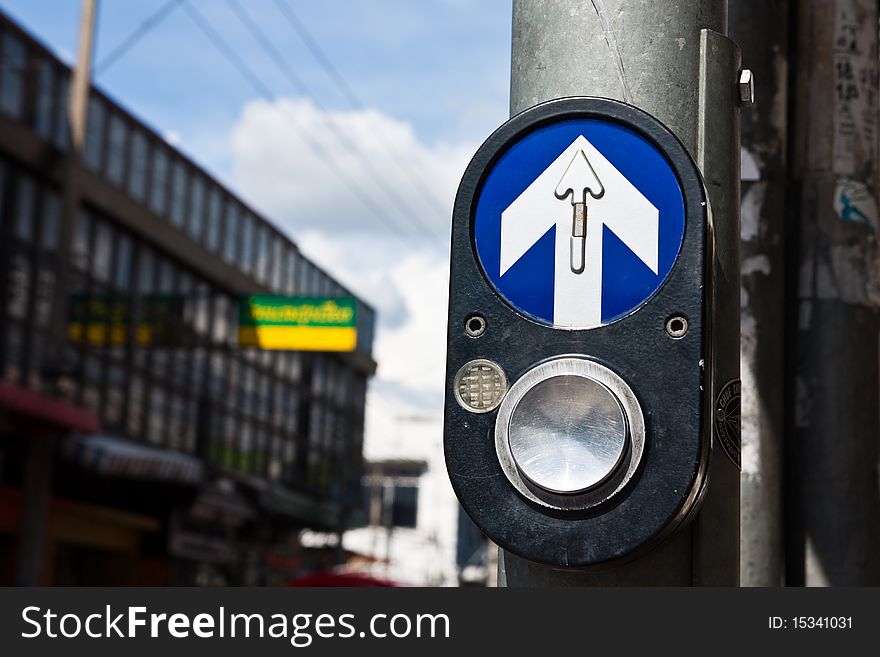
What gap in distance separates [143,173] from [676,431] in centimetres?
2779

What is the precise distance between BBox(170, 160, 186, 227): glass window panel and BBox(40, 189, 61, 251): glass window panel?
5772 millimetres

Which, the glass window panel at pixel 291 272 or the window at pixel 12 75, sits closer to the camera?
the window at pixel 12 75

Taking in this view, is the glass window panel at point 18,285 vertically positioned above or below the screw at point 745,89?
above

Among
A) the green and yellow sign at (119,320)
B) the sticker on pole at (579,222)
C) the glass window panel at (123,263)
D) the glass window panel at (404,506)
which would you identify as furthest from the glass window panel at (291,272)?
the glass window panel at (404,506)

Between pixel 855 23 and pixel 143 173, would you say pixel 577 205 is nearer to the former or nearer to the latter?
pixel 855 23

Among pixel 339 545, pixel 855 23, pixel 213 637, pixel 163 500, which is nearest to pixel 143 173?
pixel 163 500

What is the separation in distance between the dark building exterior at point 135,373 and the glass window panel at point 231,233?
0.07m

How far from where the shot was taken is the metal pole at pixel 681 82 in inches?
73.9

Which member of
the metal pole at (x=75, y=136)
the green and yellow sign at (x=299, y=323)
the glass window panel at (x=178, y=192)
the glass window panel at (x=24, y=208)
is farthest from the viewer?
the glass window panel at (x=178, y=192)

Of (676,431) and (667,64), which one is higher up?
(667,64)

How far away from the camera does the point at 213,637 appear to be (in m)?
1.67

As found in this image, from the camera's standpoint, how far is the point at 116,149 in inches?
1070

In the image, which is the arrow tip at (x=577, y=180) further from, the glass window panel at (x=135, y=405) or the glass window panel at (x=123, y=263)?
the glass window panel at (x=135, y=405)

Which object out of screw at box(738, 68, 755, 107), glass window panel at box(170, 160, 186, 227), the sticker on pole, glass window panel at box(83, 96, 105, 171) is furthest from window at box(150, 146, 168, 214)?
the sticker on pole
